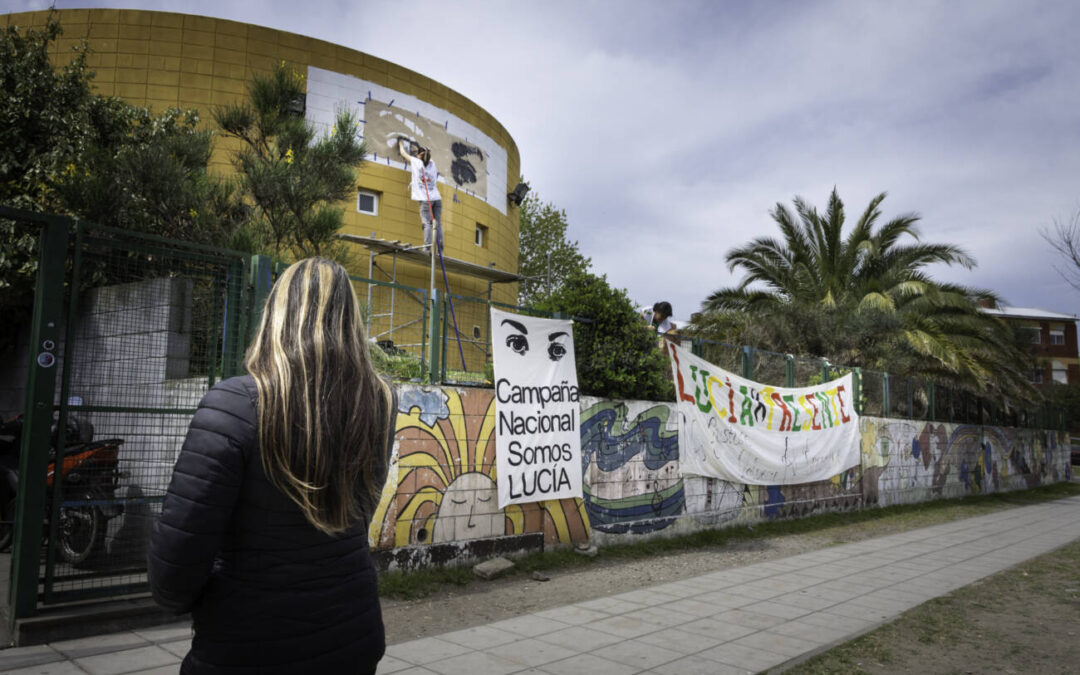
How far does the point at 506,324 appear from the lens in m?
7.78

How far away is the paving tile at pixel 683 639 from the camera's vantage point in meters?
5.11

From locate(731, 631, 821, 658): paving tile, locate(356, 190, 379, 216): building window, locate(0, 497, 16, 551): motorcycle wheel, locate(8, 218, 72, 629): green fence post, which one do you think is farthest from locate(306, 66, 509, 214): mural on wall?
locate(731, 631, 821, 658): paving tile

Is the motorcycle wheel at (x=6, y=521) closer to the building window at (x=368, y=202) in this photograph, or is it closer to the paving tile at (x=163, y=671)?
the paving tile at (x=163, y=671)

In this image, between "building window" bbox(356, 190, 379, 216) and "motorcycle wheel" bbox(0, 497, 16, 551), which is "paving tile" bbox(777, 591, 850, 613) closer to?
"motorcycle wheel" bbox(0, 497, 16, 551)

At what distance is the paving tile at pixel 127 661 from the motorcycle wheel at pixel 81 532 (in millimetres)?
804

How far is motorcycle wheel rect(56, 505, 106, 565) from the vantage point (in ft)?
16.4

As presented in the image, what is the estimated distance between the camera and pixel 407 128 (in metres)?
18.6

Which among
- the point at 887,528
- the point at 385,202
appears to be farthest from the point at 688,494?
the point at 385,202

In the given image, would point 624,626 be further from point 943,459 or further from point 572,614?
point 943,459

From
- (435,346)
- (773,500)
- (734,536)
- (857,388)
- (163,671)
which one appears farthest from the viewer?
(857,388)

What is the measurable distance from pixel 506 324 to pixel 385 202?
455 inches

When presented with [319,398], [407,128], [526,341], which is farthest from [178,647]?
[407,128]

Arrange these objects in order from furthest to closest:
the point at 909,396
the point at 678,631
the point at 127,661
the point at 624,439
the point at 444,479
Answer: the point at 909,396 < the point at 624,439 < the point at 444,479 < the point at 678,631 < the point at 127,661

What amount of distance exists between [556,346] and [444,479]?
6.77 feet
